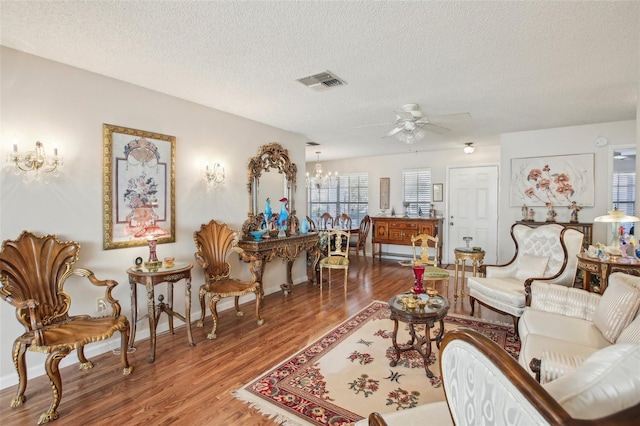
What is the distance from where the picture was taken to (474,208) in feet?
22.7

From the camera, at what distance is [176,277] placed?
305 cm

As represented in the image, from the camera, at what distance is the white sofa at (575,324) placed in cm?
181

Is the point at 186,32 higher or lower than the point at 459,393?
higher

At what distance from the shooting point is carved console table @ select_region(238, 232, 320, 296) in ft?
13.3

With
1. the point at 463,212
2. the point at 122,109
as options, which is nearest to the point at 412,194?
the point at 463,212

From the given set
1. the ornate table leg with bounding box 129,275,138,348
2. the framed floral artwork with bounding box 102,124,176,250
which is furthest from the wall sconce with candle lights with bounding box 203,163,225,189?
the ornate table leg with bounding box 129,275,138,348

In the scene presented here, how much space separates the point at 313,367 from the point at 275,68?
254 cm

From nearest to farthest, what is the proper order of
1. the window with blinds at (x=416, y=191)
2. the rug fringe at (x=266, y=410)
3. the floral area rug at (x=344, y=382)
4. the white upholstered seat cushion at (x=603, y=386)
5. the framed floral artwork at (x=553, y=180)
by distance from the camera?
the white upholstered seat cushion at (x=603, y=386) < the rug fringe at (x=266, y=410) < the floral area rug at (x=344, y=382) < the framed floral artwork at (x=553, y=180) < the window with blinds at (x=416, y=191)

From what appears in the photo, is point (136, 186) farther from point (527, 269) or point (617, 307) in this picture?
point (527, 269)

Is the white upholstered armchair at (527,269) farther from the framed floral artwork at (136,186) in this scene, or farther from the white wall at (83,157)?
the framed floral artwork at (136,186)

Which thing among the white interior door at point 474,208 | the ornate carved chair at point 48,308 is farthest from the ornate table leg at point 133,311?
the white interior door at point 474,208

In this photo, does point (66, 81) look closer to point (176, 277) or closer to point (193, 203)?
point (193, 203)

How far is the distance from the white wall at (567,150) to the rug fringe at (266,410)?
15.7 feet

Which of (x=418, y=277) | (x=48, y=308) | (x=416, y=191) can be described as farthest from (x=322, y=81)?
(x=416, y=191)
